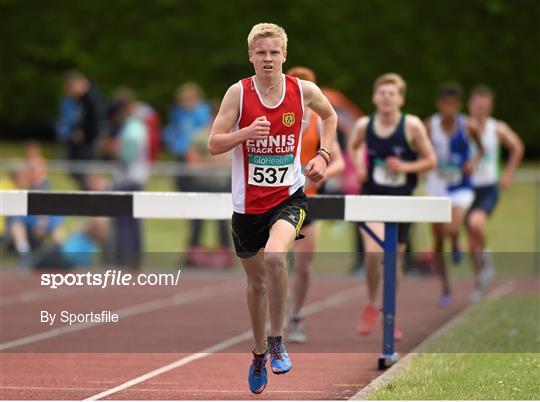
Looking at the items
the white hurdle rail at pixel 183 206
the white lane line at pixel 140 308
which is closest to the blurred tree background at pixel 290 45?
the white lane line at pixel 140 308

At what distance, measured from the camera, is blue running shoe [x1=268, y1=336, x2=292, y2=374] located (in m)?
8.56

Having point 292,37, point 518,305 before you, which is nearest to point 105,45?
point 292,37

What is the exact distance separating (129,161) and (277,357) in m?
12.2

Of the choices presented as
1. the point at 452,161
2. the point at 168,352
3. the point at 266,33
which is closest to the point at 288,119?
the point at 266,33

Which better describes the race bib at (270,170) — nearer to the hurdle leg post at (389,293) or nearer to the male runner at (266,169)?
the male runner at (266,169)

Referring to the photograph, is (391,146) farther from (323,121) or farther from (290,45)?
(290,45)

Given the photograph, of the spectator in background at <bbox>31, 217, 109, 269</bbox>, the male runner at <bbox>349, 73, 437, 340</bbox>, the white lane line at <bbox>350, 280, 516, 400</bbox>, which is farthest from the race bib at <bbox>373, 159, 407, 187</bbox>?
the spectator in background at <bbox>31, 217, 109, 269</bbox>

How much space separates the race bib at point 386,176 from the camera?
42.5 feet

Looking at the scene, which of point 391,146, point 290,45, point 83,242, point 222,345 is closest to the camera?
point 222,345

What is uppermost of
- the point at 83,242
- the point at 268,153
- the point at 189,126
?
the point at 268,153

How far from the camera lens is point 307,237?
12.6 m

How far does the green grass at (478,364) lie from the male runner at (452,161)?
283cm

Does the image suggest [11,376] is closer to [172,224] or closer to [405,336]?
[405,336]

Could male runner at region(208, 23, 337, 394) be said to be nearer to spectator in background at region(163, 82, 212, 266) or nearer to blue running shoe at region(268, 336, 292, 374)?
blue running shoe at region(268, 336, 292, 374)
